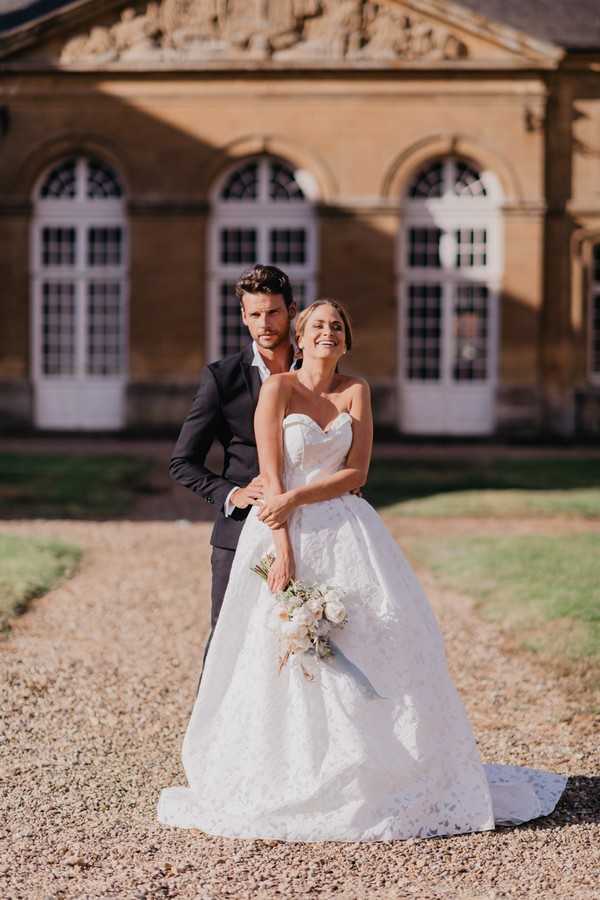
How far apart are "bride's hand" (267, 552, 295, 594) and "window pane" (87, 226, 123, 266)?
1590cm

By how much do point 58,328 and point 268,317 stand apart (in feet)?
52.1

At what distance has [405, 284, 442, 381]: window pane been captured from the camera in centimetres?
1933

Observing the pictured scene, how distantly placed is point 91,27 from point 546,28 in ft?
21.8

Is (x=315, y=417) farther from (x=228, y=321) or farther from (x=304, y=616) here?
(x=228, y=321)

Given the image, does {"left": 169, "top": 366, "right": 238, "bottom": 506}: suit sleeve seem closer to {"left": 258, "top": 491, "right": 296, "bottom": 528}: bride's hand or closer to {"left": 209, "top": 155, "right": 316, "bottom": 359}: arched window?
{"left": 258, "top": 491, "right": 296, "bottom": 528}: bride's hand

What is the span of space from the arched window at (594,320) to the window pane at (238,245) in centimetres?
500

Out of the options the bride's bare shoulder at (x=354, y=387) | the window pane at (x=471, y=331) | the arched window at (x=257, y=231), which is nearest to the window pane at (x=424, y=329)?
the window pane at (x=471, y=331)

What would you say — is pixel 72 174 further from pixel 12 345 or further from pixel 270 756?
pixel 270 756

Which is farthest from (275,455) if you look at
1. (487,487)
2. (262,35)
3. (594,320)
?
(594,320)

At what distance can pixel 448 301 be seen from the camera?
63.3 feet

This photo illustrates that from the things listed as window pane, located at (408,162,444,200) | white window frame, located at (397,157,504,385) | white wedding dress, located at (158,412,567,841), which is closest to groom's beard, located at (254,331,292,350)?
white wedding dress, located at (158,412,567,841)

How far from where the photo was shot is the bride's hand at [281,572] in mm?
4039

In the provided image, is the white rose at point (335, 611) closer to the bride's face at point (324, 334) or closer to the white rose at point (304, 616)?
the white rose at point (304, 616)

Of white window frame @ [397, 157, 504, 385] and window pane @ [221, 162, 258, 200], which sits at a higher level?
window pane @ [221, 162, 258, 200]
